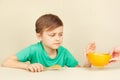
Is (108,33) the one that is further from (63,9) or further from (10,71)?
(10,71)

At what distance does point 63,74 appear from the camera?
0.97 metres

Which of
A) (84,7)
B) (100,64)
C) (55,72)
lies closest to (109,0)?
(84,7)

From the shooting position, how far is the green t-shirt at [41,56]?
126 cm

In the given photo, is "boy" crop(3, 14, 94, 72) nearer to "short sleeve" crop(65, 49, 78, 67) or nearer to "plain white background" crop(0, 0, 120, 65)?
"short sleeve" crop(65, 49, 78, 67)

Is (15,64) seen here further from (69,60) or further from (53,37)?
(69,60)

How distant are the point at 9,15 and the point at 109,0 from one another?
1.80ft

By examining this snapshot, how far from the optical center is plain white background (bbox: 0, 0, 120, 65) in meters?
1.51

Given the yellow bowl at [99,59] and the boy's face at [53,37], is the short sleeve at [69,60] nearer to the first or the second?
the boy's face at [53,37]

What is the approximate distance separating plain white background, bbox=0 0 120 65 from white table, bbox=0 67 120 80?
50cm

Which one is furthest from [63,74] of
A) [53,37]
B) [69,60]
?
[69,60]

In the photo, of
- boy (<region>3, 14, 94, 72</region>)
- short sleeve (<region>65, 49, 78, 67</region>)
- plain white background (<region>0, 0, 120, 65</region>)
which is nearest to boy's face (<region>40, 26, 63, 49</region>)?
boy (<region>3, 14, 94, 72</region>)

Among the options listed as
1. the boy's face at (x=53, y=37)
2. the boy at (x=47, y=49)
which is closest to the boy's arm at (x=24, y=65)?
the boy at (x=47, y=49)

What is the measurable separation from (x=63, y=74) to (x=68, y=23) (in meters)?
0.61

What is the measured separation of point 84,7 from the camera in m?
1.52
